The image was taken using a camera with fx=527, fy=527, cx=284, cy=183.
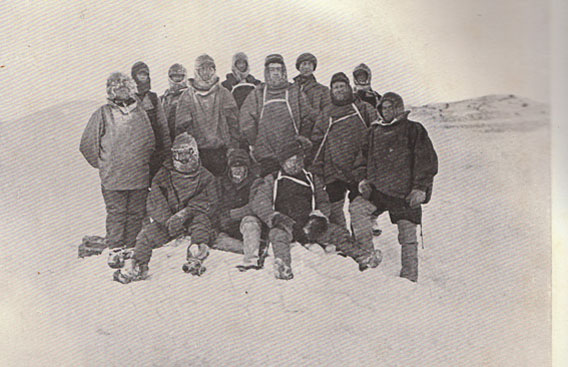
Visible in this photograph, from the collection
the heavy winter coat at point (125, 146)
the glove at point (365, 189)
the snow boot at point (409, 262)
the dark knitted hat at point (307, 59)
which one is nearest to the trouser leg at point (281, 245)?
the glove at point (365, 189)

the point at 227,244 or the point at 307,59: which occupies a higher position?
the point at 307,59

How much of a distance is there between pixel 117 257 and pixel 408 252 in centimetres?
124

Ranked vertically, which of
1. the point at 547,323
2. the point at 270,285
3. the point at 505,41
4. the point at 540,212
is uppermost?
the point at 505,41

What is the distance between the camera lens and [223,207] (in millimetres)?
2250

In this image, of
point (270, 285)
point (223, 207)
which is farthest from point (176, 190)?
point (270, 285)

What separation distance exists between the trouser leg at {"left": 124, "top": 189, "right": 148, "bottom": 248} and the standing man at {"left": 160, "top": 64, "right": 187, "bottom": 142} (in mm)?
359

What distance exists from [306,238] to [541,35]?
53.2 inches

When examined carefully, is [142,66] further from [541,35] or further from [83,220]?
[541,35]

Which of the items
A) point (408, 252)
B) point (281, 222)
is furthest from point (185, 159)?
point (408, 252)

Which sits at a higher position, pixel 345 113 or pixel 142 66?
pixel 142 66

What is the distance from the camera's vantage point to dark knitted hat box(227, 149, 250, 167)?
2246 millimetres

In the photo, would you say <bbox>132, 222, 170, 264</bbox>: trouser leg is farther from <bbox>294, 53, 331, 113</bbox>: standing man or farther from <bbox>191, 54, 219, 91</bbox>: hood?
<bbox>294, 53, 331, 113</bbox>: standing man

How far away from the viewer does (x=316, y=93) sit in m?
2.26

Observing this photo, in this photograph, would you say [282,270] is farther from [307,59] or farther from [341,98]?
[307,59]
